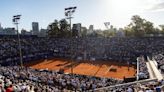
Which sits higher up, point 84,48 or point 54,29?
point 54,29

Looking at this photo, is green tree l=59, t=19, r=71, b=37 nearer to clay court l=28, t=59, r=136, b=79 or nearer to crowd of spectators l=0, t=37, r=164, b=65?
crowd of spectators l=0, t=37, r=164, b=65

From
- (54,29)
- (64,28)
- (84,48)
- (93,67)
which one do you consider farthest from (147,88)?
(54,29)

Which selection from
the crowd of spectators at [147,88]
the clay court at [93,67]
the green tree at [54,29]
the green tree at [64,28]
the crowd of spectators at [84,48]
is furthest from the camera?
the green tree at [54,29]

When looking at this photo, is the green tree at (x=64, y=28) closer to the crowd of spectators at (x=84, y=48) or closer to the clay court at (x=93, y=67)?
the crowd of spectators at (x=84, y=48)

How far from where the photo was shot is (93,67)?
5619cm

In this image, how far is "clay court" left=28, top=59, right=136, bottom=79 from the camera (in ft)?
162

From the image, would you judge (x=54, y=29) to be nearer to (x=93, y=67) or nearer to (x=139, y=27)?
(x=139, y=27)

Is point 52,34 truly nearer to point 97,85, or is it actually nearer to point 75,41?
point 75,41

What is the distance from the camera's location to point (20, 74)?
36.1 metres

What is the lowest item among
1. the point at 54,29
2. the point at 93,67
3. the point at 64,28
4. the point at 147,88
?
the point at 93,67

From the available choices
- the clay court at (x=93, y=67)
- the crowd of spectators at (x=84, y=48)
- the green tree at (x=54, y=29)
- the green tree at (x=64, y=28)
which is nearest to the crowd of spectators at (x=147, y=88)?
the clay court at (x=93, y=67)

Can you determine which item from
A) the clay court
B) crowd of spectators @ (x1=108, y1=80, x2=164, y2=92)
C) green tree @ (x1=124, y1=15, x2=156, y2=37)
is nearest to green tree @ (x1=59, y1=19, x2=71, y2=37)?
green tree @ (x1=124, y1=15, x2=156, y2=37)

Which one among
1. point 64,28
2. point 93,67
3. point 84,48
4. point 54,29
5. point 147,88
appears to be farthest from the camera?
point 64,28

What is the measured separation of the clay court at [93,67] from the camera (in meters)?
49.3
